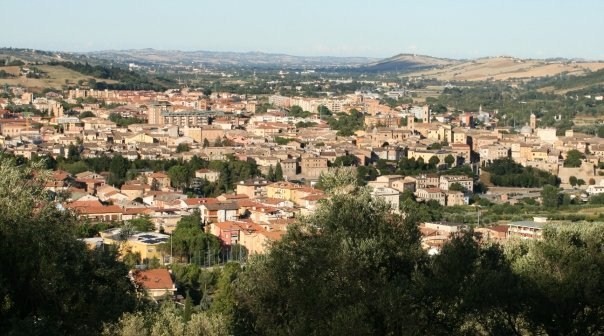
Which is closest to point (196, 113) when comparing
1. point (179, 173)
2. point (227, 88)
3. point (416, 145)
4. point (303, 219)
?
point (416, 145)

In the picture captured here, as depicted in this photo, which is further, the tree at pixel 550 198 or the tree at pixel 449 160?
the tree at pixel 449 160

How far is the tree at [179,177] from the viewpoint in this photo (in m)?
31.9

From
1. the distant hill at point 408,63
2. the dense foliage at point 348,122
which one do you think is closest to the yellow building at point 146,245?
the dense foliage at point 348,122

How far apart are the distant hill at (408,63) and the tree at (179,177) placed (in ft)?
368

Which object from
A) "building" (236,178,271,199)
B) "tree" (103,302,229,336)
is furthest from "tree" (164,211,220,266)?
"tree" (103,302,229,336)

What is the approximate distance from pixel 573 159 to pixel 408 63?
11885 centimetres

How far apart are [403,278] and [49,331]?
2.42 metres

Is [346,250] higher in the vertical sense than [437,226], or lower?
higher

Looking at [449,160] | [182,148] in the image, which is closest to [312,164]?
[449,160]

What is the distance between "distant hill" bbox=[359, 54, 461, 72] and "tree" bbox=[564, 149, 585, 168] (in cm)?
10255

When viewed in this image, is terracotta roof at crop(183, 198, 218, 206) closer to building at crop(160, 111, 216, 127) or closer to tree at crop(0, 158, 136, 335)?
tree at crop(0, 158, 136, 335)

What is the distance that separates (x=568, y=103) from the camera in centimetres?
7062

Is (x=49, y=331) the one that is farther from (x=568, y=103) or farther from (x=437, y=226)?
(x=568, y=103)

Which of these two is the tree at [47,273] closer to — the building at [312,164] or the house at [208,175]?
the house at [208,175]
